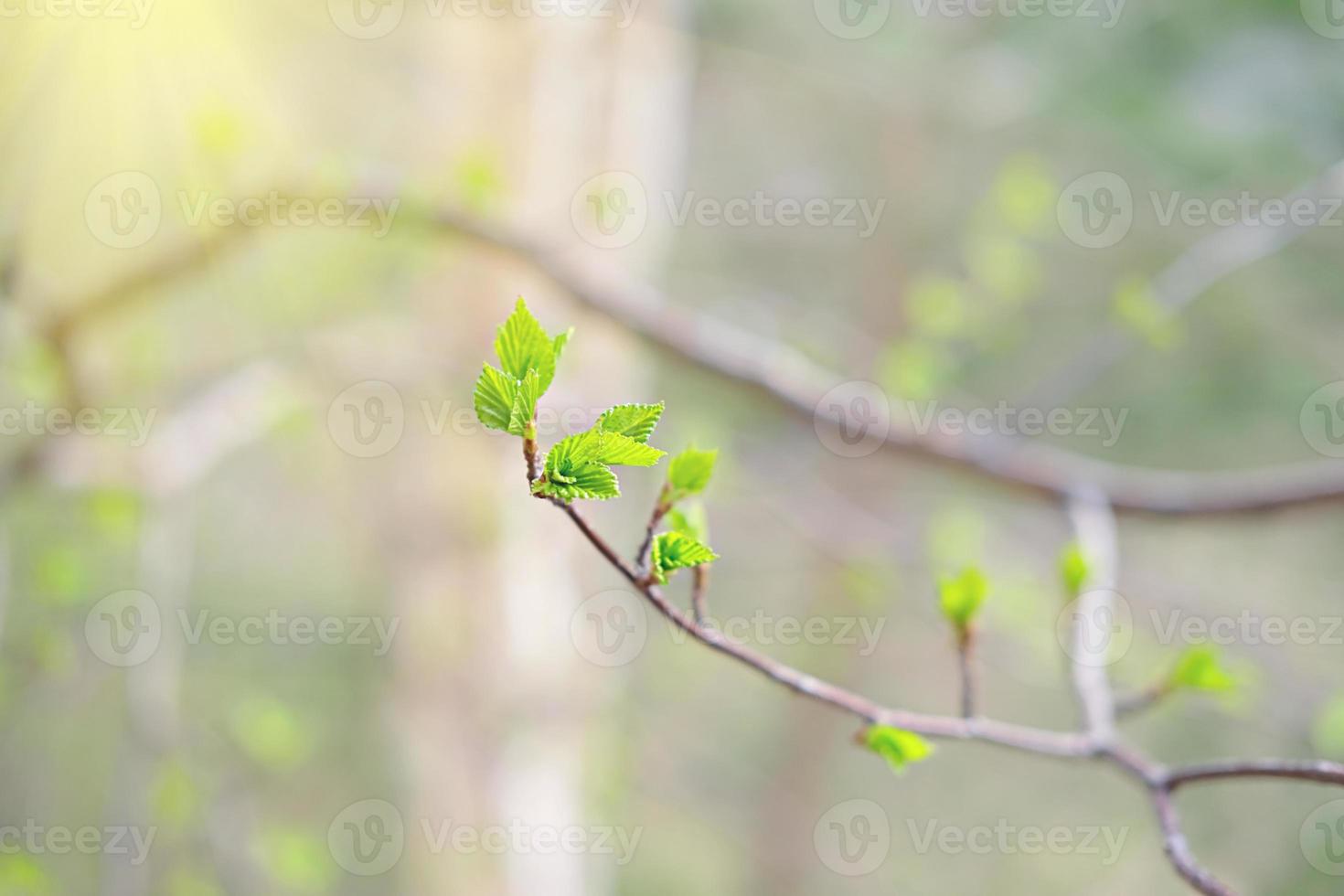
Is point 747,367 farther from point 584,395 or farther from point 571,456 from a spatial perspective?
point 571,456

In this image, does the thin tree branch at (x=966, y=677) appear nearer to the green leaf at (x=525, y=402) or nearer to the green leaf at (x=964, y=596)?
the green leaf at (x=964, y=596)

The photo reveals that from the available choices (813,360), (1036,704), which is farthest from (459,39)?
(1036,704)

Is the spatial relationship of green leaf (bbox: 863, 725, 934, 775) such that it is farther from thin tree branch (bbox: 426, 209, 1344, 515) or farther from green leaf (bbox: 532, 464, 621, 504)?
thin tree branch (bbox: 426, 209, 1344, 515)

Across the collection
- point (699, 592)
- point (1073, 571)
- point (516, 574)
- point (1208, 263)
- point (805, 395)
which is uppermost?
point (1208, 263)

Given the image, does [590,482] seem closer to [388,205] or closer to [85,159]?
[388,205]

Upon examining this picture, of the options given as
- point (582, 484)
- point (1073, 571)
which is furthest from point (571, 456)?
point (1073, 571)

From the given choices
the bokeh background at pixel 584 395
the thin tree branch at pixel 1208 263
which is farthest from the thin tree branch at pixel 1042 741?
the thin tree branch at pixel 1208 263

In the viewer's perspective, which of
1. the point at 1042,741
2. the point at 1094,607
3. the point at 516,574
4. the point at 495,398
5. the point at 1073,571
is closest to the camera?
the point at 495,398
